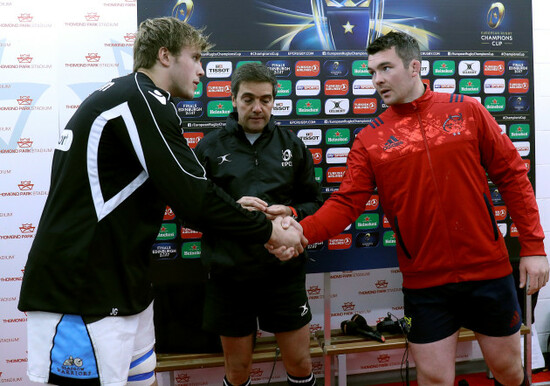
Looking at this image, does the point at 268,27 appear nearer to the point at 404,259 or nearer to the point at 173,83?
the point at 173,83

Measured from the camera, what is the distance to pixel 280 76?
2.50 meters

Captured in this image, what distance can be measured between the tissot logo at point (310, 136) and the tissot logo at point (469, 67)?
100 cm

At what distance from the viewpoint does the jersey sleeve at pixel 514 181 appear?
5.65 ft

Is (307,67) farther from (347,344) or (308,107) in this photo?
(347,344)

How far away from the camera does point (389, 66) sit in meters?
1.83

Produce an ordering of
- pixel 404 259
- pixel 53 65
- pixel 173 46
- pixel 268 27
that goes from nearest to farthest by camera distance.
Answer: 1. pixel 173 46
2. pixel 404 259
3. pixel 268 27
4. pixel 53 65

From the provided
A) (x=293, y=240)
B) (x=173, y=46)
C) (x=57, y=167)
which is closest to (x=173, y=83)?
(x=173, y=46)

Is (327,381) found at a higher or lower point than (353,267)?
lower

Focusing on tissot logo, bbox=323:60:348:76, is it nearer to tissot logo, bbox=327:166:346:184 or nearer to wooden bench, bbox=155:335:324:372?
tissot logo, bbox=327:166:346:184

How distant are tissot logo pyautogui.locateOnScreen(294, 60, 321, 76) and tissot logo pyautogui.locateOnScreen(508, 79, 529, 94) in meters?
1.29

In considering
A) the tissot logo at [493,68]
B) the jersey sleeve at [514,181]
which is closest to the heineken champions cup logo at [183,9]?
the jersey sleeve at [514,181]

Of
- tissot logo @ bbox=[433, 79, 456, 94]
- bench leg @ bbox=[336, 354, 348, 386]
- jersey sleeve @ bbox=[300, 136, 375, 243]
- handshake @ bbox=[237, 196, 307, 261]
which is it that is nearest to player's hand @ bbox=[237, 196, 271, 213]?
handshake @ bbox=[237, 196, 307, 261]

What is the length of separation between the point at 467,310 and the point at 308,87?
4.95ft

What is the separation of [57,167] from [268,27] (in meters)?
1.60
